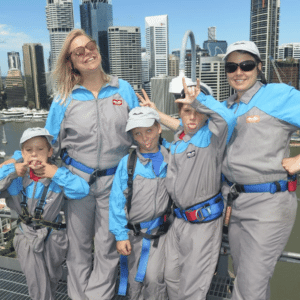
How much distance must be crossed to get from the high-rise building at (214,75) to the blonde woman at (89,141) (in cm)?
6567

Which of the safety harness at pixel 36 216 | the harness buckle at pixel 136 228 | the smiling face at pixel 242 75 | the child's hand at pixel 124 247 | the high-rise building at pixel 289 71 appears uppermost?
the high-rise building at pixel 289 71

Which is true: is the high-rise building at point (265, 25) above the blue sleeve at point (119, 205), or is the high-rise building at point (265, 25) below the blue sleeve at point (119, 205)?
above

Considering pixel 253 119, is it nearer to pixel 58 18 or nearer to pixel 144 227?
pixel 144 227

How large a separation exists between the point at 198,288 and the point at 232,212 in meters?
0.52

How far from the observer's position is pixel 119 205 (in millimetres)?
2215

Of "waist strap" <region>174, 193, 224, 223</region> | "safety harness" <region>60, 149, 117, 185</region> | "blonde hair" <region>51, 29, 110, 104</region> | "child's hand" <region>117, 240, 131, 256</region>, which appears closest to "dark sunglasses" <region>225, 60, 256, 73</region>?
"waist strap" <region>174, 193, 224, 223</region>

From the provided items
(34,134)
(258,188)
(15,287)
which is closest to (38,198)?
(34,134)

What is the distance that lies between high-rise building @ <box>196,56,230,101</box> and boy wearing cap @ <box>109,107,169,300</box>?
65.9m

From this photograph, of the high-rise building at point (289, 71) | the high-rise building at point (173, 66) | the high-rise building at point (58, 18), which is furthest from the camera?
the high-rise building at point (58, 18)

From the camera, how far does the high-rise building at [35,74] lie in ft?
295

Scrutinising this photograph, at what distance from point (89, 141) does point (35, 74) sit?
103 metres

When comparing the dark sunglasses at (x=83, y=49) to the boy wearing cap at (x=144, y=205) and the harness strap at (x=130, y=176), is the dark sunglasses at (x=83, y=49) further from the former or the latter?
the harness strap at (x=130, y=176)

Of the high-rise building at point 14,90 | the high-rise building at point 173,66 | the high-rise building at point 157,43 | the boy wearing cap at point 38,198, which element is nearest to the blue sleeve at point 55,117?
the boy wearing cap at point 38,198

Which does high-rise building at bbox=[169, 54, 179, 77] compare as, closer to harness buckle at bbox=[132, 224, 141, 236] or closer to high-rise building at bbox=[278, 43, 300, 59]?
high-rise building at bbox=[278, 43, 300, 59]
